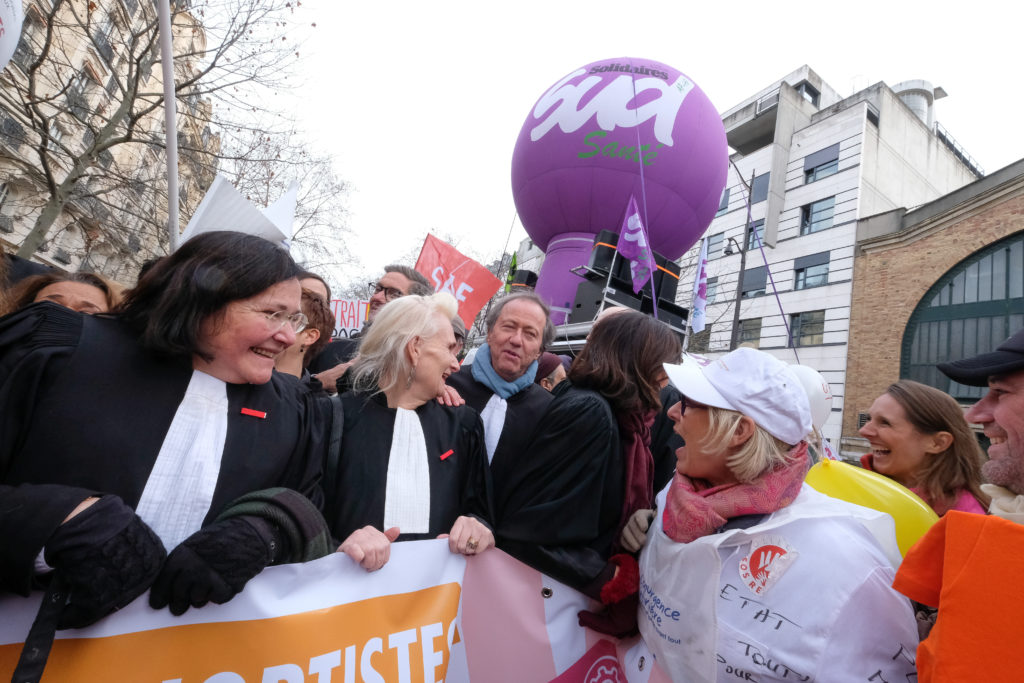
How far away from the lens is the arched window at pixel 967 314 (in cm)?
1525

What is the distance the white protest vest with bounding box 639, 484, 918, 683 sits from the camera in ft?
4.46

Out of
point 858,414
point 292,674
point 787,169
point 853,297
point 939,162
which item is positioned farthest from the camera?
point 939,162

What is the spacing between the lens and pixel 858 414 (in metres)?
17.5

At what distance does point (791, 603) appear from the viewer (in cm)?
142

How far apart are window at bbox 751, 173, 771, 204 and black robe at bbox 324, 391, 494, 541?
83.0 ft

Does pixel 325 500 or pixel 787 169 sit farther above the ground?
pixel 787 169

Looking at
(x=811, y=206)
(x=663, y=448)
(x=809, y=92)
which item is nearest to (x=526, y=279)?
(x=663, y=448)

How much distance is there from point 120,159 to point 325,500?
26.6 meters

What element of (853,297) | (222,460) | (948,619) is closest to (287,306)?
(222,460)

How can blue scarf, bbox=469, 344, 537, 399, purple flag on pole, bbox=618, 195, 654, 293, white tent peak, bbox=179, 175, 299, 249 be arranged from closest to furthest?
white tent peak, bbox=179, 175, 299, 249 → blue scarf, bbox=469, 344, 537, 399 → purple flag on pole, bbox=618, 195, 654, 293

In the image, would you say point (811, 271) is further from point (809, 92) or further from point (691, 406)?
point (691, 406)

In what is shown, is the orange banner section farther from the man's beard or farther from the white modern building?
the white modern building

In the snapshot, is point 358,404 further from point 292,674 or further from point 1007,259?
point 1007,259

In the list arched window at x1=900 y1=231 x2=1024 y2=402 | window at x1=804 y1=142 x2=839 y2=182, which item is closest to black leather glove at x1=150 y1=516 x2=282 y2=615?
arched window at x1=900 y1=231 x2=1024 y2=402
